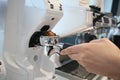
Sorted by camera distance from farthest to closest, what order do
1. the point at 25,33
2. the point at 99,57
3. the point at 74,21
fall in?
the point at 74,21
the point at 25,33
the point at 99,57

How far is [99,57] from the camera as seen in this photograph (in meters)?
0.58

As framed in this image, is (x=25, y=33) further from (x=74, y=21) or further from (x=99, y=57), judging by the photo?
(x=74, y=21)

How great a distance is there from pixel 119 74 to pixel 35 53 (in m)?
0.34

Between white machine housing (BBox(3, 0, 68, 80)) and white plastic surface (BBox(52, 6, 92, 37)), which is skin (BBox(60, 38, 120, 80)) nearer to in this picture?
white machine housing (BBox(3, 0, 68, 80))

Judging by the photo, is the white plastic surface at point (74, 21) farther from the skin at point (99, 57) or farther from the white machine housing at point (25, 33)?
the skin at point (99, 57)

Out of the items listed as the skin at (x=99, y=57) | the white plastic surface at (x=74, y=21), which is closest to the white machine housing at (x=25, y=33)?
the skin at (x=99, y=57)

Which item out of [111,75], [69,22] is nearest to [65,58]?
[69,22]

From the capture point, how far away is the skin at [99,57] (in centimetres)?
58

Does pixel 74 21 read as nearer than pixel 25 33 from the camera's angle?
No

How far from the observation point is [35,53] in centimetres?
75

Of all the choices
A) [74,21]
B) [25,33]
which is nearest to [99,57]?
[25,33]

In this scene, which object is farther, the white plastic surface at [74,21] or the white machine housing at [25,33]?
the white plastic surface at [74,21]

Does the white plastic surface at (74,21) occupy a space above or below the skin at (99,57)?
above

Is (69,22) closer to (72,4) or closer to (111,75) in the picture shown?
(72,4)
